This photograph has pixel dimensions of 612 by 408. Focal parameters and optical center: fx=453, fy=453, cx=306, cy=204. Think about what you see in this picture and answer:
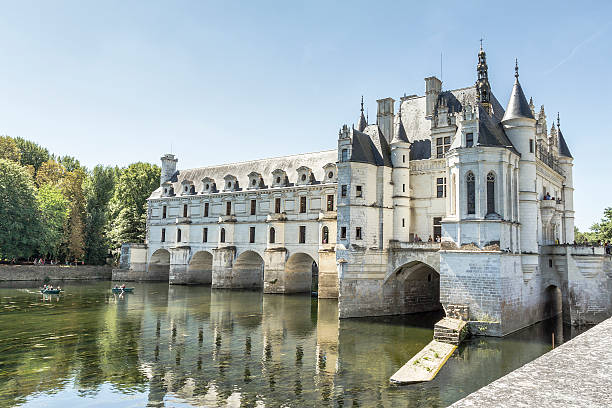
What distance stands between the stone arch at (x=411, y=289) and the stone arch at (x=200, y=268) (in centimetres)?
2706

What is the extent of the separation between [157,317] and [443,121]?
22324mm

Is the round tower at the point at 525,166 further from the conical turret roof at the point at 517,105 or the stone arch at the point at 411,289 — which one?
the stone arch at the point at 411,289

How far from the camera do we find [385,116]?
34.0m

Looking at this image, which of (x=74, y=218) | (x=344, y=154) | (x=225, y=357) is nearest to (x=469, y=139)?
(x=344, y=154)

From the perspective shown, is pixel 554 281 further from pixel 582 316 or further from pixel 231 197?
pixel 231 197

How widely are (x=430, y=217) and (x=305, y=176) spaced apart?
49.9 ft

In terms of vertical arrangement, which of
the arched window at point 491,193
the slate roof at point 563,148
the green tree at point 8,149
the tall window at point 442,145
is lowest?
the arched window at point 491,193

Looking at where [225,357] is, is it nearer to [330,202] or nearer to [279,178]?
[330,202]

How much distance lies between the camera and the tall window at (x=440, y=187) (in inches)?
1189

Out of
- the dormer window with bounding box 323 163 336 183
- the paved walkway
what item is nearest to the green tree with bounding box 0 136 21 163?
the dormer window with bounding box 323 163 336 183

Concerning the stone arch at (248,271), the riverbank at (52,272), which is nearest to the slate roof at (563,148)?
the stone arch at (248,271)

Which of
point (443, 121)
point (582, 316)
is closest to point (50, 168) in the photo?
point (443, 121)

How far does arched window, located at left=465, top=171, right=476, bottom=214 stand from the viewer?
24391 mm

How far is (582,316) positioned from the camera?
1015 inches
